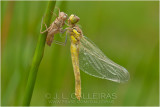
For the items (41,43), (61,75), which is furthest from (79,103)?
(41,43)

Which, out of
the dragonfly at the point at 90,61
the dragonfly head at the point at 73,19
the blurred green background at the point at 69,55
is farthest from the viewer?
the dragonfly at the point at 90,61

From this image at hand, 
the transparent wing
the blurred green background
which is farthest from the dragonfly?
the blurred green background

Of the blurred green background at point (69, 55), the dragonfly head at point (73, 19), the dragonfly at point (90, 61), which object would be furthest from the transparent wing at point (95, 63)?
the dragonfly head at point (73, 19)

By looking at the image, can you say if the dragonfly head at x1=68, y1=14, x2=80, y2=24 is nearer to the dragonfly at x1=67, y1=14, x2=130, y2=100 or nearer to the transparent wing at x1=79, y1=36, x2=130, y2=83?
the dragonfly at x1=67, y1=14, x2=130, y2=100

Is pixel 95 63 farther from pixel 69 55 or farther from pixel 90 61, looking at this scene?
pixel 69 55

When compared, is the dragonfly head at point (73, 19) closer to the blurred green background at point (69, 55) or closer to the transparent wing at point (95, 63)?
the blurred green background at point (69, 55)
